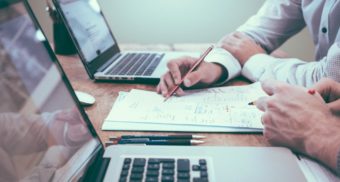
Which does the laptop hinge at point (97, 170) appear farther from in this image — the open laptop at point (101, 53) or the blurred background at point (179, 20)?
the blurred background at point (179, 20)

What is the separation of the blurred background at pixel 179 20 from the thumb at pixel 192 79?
120 centimetres

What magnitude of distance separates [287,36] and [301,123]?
2.49 ft

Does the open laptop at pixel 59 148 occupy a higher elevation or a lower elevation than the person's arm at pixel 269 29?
higher

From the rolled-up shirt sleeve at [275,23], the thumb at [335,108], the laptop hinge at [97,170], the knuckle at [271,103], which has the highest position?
the laptop hinge at [97,170]

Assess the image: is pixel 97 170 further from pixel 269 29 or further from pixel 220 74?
pixel 269 29

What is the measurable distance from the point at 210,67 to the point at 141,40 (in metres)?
1.21

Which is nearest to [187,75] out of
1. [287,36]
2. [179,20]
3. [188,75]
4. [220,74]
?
[188,75]

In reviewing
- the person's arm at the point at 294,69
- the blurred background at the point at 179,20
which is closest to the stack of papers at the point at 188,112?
the person's arm at the point at 294,69

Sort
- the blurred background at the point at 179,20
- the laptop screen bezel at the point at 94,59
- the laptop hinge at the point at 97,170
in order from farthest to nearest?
the blurred background at the point at 179,20, the laptop screen bezel at the point at 94,59, the laptop hinge at the point at 97,170

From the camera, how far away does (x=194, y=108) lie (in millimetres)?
789

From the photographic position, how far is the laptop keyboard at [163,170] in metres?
0.51

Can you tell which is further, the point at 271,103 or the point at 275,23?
the point at 275,23

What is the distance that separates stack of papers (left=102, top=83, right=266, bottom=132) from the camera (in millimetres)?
716

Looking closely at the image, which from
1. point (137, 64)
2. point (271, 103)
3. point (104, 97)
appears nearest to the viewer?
point (271, 103)
